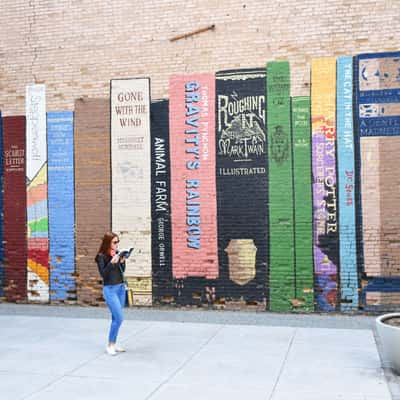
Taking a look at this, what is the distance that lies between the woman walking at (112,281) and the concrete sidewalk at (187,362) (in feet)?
1.04

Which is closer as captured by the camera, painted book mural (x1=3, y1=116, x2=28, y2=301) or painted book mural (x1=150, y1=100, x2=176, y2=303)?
painted book mural (x1=150, y1=100, x2=176, y2=303)

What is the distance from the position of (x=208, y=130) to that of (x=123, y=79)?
6.26 feet

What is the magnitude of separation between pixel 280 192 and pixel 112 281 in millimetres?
3941

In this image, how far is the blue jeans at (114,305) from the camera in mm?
7516

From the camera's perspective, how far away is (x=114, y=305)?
7.51 meters

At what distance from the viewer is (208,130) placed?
10719 millimetres

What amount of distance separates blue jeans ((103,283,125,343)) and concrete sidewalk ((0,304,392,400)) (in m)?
0.34

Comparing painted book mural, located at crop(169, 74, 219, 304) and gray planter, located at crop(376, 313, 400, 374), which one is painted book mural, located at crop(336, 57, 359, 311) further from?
gray planter, located at crop(376, 313, 400, 374)

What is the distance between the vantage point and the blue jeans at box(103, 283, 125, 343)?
7516mm

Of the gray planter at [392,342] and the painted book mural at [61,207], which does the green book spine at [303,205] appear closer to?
the gray planter at [392,342]

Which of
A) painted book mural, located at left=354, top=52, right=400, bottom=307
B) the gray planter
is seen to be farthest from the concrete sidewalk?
painted book mural, located at left=354, top=52, right=400, bottom=307

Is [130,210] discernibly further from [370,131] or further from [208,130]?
[370,131]

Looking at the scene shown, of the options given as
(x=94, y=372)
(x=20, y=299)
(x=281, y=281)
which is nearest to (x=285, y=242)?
(x=281, y=281)

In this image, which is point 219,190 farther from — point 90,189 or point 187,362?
point 187,362
